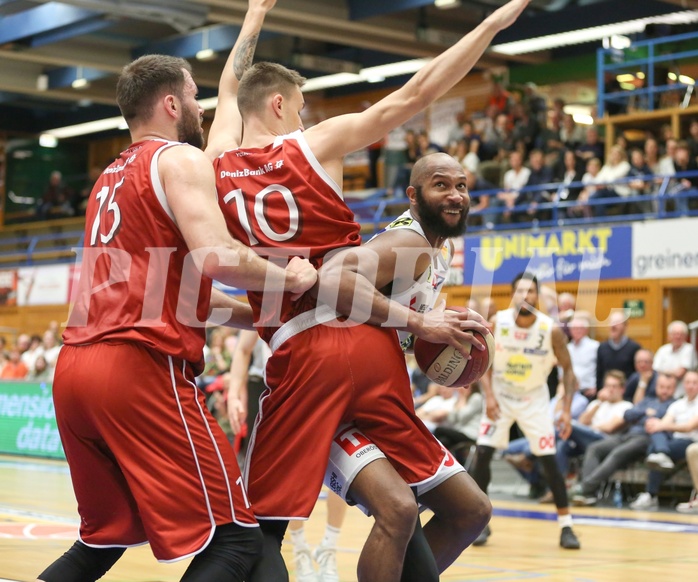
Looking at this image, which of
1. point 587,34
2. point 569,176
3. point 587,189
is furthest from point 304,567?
point 587,34

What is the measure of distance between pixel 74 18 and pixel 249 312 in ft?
56.3

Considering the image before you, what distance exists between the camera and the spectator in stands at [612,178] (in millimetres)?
15828

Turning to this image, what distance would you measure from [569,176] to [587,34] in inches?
232

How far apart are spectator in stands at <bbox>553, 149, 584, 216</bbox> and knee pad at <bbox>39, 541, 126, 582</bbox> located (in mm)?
13242

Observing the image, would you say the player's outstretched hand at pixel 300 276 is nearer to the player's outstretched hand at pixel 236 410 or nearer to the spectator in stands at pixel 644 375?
the player's outstretched hand at pixel 236 410

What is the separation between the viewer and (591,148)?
56.5 feet

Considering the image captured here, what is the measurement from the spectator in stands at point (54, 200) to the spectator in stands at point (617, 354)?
1947cm

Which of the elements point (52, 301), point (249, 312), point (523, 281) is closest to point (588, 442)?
point (523, 281)

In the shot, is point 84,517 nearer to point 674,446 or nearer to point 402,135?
point 674,446

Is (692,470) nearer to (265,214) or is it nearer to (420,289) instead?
(420,289)

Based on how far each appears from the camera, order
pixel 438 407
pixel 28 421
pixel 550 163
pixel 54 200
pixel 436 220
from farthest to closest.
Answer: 1. pixel 54 200
2. pixel 28 421
3. pixel 550 163
4. pixel 438 407
5. pixel 436 220

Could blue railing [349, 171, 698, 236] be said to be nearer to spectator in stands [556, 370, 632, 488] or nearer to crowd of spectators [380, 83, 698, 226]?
crowd of spectators [380, 83, 698, 226]

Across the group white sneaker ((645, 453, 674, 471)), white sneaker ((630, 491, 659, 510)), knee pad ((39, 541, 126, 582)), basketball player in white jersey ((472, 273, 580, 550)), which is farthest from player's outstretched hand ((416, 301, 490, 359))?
white sneaker ((630, 491, 659, 510))

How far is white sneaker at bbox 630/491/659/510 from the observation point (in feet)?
37.9
